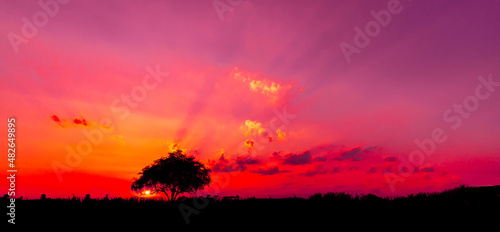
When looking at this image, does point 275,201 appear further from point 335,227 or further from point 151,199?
A: point 151,199

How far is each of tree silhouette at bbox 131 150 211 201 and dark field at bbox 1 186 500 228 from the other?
43034 mm

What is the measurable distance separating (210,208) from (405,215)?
9.05 meters

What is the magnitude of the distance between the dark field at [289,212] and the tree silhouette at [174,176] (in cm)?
4303

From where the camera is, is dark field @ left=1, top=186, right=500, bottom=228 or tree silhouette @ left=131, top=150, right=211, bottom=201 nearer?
dark field @ left=1, top=186, right=500, bottom=228

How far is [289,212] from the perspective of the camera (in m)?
15.8

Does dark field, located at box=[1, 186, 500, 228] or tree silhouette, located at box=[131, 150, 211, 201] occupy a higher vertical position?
tree silhouette, located at box=[131, 150, 211, 201]

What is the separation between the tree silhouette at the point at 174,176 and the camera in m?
61.5

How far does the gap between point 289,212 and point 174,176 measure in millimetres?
48658

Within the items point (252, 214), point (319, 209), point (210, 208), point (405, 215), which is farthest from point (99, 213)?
point (405, 215)

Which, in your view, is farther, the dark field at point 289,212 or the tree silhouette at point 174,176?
the tree silhouette at point 174,176

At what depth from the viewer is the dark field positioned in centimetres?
1470

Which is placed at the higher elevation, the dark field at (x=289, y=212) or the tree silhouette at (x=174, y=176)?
the tree silhouette at (x=174, y=176)

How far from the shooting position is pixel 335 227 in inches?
564

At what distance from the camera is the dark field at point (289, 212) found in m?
14.7
